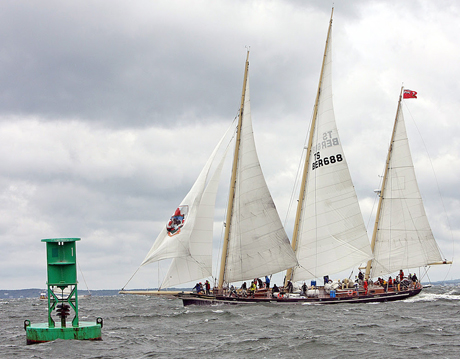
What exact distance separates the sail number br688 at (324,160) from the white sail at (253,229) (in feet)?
22.1

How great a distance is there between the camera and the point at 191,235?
159ft

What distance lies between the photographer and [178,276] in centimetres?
4828

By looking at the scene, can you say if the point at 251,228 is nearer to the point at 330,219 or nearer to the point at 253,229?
the point at 253,229

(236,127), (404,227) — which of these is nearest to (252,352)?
(236,127)

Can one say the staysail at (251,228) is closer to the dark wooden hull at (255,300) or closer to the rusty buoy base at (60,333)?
the dark wooden hull at (255,300)

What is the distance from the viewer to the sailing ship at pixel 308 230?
48906 millimetres

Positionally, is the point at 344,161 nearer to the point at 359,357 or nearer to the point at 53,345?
the point at 359,357

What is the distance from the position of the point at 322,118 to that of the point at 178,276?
1851 cm

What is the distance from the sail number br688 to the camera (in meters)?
53.9

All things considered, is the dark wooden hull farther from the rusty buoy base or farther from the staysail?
the rusty buoy base

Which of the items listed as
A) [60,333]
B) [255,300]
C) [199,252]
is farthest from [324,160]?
[60,333]

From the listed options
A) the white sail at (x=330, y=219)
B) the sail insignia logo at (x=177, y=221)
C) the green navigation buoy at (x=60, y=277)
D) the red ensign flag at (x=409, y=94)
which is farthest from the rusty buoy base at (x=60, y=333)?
the red ensign flag at (x=409, y=94)

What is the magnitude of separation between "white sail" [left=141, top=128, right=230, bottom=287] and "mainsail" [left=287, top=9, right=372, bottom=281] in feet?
30.8

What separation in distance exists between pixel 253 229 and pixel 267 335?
690 inches
